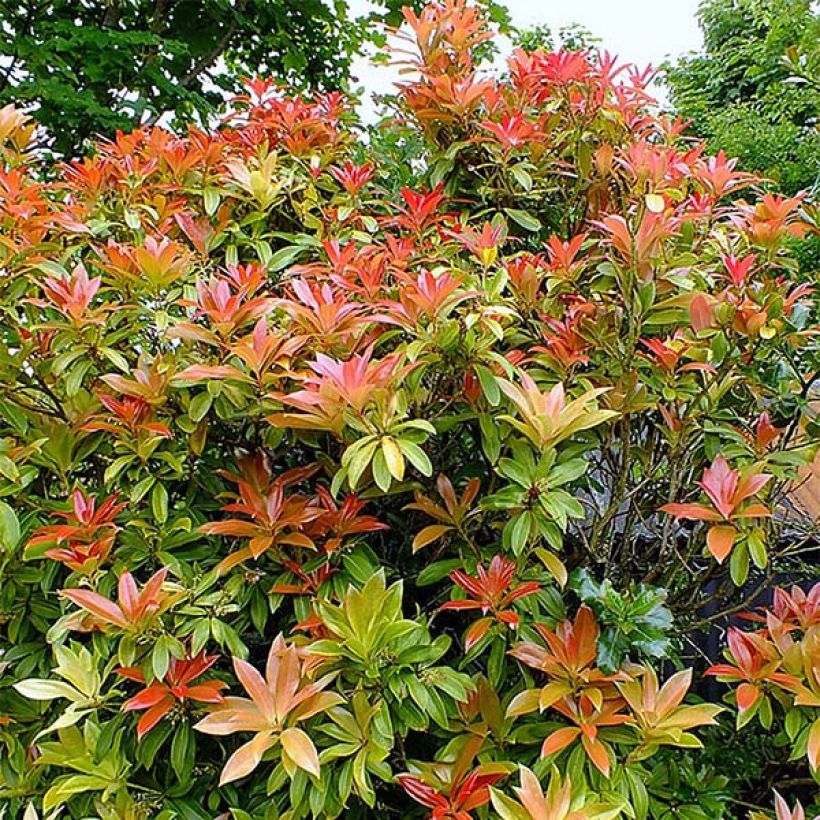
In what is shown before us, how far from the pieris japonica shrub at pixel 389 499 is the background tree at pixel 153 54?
2.37 metres

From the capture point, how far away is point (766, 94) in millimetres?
5812

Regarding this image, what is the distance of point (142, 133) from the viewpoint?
2074 millimetres

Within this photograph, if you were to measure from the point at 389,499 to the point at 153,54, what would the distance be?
3680mm

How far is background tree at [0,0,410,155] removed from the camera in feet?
12.5

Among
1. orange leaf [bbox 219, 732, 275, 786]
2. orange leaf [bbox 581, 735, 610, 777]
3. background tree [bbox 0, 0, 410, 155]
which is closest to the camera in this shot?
orange leaf [bbox 219, 732, 275, 786]

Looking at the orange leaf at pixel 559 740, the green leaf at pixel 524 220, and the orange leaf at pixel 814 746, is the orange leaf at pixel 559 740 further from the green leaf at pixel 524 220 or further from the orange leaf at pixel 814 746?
the green leaf at pixel 524 220

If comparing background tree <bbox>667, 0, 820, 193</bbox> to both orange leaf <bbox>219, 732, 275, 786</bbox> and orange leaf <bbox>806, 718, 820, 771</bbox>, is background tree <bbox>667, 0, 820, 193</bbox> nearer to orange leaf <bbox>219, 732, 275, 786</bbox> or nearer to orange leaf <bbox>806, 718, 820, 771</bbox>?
orange leaf <bbox>806, 718, 820, 771</bbox>

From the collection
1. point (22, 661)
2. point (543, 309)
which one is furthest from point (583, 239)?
point (22, 661)

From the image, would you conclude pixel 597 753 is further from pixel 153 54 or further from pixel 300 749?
pixel 153 54

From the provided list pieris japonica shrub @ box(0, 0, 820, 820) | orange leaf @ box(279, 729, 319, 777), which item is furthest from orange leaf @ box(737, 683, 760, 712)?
orange leaf @ box(279, 729, 319, 777)

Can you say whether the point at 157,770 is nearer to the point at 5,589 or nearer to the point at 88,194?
the point at 5,589

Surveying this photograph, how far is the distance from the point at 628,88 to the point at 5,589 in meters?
1.72

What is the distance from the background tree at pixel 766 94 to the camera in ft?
13.2

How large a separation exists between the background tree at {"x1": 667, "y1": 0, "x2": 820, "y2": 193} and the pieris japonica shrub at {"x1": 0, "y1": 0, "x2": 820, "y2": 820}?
5.74ft
